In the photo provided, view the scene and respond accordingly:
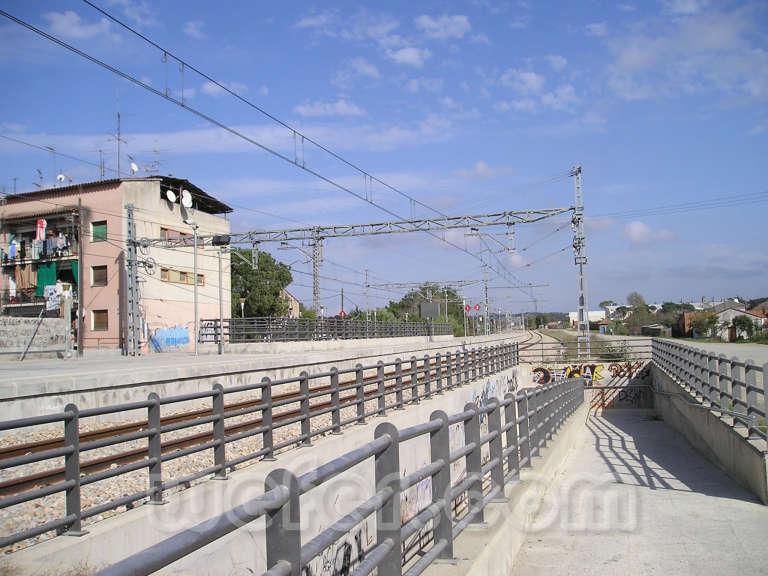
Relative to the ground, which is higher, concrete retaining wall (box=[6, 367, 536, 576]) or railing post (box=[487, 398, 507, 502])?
railing post (box=[487, 398, 507, 502])

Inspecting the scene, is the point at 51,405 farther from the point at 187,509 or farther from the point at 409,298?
the point at 409,298

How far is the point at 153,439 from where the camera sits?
6.87 m

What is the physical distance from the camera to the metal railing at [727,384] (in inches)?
378

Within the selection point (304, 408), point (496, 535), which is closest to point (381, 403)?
point (304, 408)

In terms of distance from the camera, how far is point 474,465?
5637 millimetres

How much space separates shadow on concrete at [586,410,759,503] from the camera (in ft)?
31.8

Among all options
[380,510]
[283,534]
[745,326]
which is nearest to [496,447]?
[380,510]

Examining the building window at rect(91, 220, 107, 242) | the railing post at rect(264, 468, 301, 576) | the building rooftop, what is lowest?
the railing post at rect(264, 468, 301, 576)

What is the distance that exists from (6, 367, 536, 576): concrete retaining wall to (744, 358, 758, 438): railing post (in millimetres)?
4545

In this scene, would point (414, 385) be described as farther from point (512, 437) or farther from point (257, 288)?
point (257, 288)

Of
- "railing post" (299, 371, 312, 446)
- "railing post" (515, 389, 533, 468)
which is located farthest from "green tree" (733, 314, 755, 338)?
"railing post" (299, 371, 312, 446)

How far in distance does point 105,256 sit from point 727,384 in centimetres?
3845

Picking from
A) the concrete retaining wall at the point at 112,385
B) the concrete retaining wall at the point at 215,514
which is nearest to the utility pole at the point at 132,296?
the concrete retaining wall at the point at 112,385

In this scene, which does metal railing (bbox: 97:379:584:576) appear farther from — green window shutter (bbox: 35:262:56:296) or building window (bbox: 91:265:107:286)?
green window shutter (bbox: 35:262:56:296)
